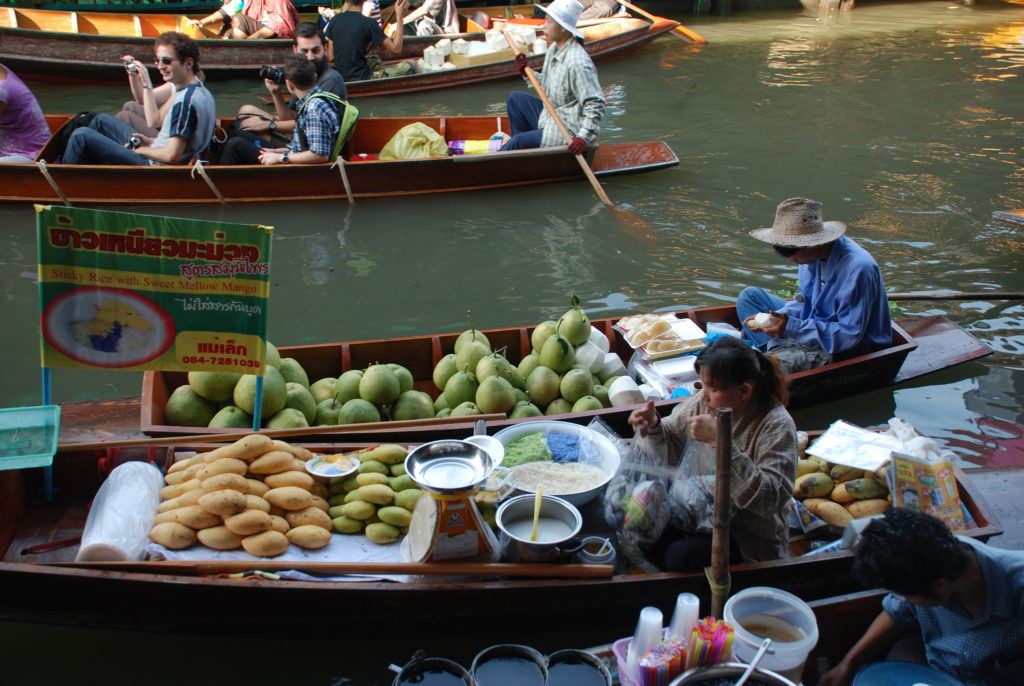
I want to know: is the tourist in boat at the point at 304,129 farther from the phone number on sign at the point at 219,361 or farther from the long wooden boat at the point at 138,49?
the long wooden boat at the point at 138,49

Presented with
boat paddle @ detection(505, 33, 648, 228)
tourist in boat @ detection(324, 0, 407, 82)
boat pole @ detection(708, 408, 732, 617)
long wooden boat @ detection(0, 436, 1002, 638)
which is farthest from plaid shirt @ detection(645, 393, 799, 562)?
tourist in boat @ detection(324, 0, 407, 82)

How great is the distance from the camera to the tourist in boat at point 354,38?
9.69 metres

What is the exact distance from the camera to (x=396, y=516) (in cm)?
298

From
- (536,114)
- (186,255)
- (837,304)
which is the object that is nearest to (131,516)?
(186,255)

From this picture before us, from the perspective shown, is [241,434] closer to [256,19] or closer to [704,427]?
[704,427]

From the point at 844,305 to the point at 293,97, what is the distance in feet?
17.8

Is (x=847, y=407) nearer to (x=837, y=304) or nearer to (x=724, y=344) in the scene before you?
(x=837, y=304)

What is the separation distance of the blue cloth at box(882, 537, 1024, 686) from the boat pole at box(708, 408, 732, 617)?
0.57m

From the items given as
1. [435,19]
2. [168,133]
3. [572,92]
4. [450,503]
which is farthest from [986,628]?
[435,19]

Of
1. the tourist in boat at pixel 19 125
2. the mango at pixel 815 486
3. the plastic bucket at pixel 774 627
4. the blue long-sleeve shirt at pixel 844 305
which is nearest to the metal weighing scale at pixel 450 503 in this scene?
the plastic bucket at pixel 774 627

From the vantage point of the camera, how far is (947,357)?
4.84 meters

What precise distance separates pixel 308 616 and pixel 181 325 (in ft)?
4.67

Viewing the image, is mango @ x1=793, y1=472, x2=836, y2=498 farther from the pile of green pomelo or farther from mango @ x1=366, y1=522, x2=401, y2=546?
mango @ x1=366, y1=522, x2=401, y2=546

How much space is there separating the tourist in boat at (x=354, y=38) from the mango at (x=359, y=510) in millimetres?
8168
